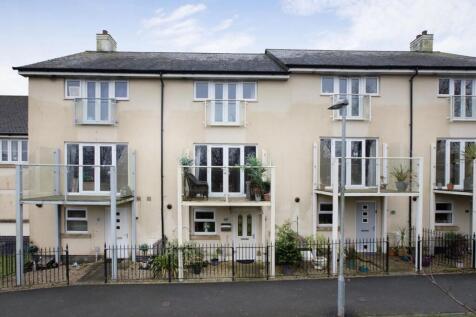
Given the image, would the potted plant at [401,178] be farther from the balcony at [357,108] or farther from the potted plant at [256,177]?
the potted plant at [256,177]

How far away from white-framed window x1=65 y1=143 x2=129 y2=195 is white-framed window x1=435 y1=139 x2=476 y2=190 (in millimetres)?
13198

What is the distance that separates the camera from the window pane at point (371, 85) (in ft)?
41.0

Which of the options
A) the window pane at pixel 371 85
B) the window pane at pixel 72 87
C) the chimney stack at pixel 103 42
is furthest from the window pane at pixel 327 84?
the chimney stack at pixel 103 42

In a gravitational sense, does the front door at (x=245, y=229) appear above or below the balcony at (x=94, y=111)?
below

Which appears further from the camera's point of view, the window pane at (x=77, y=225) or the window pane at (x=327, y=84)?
the window pane at (x=327, y=84)

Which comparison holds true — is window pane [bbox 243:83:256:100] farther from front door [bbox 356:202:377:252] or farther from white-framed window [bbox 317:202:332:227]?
front door [bbox 356:202:377:252]

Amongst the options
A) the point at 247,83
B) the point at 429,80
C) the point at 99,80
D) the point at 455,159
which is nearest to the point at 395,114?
the point at 429,80

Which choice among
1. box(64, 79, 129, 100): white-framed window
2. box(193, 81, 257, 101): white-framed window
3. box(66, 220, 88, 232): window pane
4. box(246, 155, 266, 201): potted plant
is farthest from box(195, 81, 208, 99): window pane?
box(66, 220, 88, 232): window pane

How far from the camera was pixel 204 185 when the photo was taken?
412 inches

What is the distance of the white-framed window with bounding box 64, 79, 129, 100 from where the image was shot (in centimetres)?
1193

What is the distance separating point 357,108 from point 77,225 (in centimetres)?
1276

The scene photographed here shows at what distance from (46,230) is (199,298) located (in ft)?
25.9

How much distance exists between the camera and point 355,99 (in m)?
12.2

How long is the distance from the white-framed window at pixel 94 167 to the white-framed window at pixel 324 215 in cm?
811
